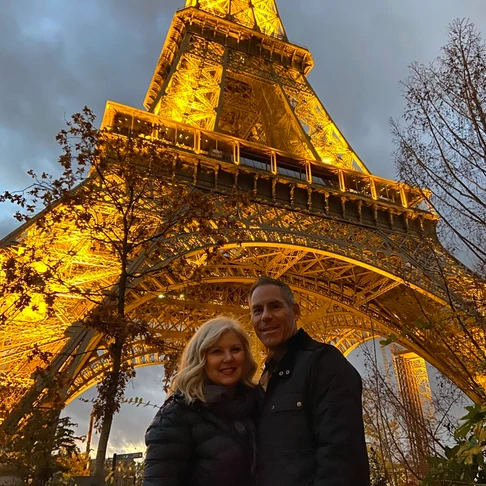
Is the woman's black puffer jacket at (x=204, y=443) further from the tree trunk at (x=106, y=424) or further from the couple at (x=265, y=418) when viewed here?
the tree trunk at (x=106, y=424)

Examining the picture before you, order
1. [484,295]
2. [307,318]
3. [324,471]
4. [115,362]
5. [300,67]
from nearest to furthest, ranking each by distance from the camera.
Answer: [324,471] → [484,295] → [115,362] → [307,318] → [300,67]

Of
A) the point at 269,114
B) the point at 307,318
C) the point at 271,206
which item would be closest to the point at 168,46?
the point at 269,114

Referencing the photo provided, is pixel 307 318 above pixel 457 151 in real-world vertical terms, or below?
above

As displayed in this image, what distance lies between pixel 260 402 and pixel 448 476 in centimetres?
143

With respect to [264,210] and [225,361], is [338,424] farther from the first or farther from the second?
[264,210]

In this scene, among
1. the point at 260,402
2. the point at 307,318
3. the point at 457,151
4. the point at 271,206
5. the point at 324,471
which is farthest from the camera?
the point at 307,318

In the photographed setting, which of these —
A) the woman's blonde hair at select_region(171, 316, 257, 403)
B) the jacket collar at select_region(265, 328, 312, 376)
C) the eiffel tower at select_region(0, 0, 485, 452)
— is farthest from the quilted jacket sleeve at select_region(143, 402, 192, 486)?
the eiffel tower at select_region(0, 0, 485, 452)

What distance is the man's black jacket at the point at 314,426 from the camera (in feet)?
5.63

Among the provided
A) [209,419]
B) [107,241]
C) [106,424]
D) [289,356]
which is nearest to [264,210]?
[107,241]

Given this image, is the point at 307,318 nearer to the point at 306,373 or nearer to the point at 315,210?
the point at 315,210

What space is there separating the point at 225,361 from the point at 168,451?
0.48 meters

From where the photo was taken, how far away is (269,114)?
74.9ft

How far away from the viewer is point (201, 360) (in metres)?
2.22

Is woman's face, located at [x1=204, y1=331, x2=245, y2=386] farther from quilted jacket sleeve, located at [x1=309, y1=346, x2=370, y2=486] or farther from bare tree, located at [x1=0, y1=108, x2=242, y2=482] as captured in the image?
bare tree, located at [x1=0, y1=108, x2=242, y2=482]
